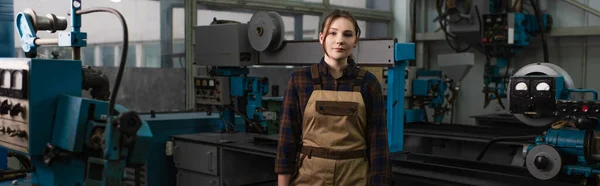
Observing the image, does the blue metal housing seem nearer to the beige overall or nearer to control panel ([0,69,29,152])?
the beige overall

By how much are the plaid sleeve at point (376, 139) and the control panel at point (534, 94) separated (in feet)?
4.48

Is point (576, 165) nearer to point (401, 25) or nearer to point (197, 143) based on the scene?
point (197, 143)

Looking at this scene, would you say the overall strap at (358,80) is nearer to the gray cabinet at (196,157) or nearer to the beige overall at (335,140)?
the beige overall at (335,140)

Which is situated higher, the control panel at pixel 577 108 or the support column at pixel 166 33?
the support column at pixel 166 33

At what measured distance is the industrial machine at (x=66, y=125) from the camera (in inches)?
66.4

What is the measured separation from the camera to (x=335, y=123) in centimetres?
198

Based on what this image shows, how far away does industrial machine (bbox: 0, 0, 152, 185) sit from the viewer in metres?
1.69

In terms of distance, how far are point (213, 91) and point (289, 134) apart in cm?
229

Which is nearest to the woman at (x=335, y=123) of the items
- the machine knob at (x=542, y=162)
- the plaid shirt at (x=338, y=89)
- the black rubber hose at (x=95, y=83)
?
the plaid shirt at (x=338, y=89)

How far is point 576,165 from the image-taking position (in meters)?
2.88

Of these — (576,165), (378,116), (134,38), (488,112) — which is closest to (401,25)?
(488,112)

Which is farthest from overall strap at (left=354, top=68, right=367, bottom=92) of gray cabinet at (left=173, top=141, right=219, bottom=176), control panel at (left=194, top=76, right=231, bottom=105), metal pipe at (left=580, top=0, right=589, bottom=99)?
metal pipe at (left=580, top=0, right=589, bottom=99)

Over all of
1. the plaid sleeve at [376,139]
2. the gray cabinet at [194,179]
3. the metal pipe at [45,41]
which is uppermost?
the metal pipe at [45,41]

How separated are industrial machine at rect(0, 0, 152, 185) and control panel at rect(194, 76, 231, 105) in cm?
212
